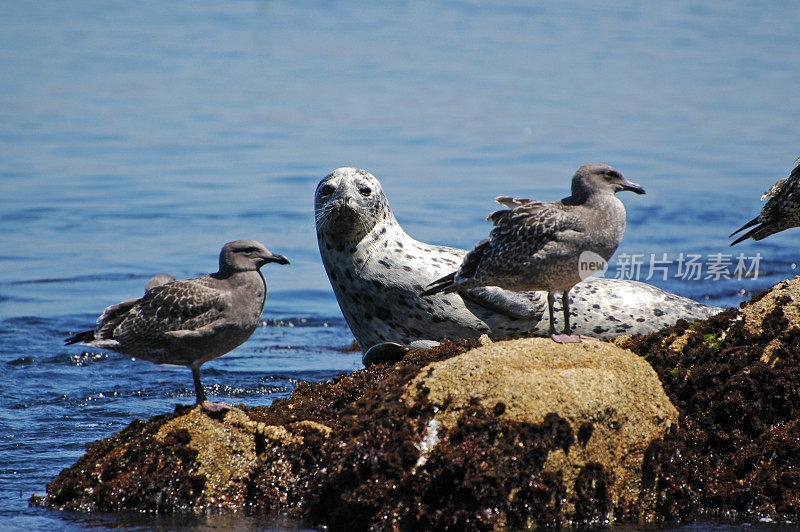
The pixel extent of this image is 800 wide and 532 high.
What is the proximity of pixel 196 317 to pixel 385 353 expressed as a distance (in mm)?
1315

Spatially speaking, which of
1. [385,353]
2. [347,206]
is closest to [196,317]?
[385,353]

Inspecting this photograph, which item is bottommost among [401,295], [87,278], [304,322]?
[304,322]

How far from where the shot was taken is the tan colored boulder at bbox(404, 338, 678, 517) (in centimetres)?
427

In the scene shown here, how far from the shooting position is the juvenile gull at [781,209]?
6414 mm

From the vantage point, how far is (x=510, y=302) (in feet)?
23.5

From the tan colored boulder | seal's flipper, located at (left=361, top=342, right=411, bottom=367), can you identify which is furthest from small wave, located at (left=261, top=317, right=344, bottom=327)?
the tan colored boulder

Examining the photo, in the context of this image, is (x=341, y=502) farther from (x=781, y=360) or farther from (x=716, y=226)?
(x=716, y=226)


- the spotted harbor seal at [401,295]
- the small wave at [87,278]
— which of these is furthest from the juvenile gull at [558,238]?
the small wave at [87,278]

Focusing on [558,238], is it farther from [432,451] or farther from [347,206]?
[347,206]

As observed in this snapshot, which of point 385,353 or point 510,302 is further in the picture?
point 510,302

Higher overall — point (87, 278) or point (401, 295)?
point (401, 295)

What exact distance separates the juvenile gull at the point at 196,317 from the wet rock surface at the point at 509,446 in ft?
1.08

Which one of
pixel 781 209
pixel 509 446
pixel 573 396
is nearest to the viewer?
pixel 509 446

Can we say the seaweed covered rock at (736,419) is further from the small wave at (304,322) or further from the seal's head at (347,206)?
the small wave at (304,322)
